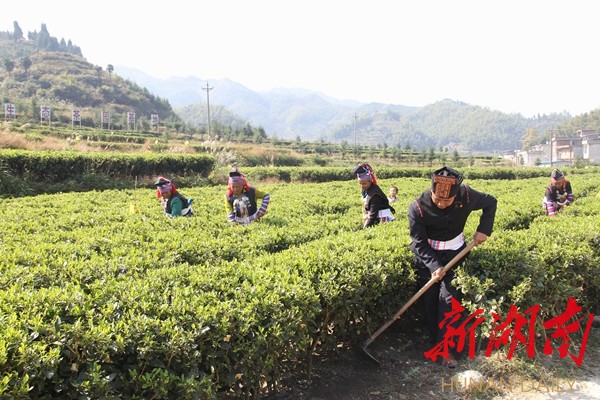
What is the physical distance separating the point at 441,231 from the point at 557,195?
5586 millimetres

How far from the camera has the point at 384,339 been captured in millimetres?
4668

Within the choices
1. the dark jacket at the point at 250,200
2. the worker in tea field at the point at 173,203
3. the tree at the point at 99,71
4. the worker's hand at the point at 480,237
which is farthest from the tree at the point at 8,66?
the worker's hand at the point at 480,237

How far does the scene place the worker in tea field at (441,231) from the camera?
4.12 meters

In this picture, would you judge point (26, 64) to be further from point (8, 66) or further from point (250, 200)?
point (250, 200)

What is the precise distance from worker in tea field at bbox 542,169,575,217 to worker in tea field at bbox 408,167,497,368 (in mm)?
5118

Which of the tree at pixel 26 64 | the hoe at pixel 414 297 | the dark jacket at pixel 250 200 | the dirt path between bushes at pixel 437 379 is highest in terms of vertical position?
the tree at pixel 26 64

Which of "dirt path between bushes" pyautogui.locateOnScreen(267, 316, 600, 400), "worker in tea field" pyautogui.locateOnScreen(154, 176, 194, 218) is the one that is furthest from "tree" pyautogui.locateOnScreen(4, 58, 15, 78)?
"dirt path between bushes" pyautogui.locateOnScreen(267, 316, 600, 400)

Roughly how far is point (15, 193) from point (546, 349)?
598 inches

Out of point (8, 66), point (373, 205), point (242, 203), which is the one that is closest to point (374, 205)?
point (373, 205)

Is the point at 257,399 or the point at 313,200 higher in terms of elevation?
the point at 313,200

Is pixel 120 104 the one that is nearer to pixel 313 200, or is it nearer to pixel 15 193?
pixel 15 193

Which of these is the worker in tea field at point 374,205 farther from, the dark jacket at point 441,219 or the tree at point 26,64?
the tree at point 26,64

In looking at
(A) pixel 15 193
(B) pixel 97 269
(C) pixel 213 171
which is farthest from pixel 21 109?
(B) pixel 97 269

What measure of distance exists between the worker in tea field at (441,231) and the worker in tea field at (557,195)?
5118 millimetres
